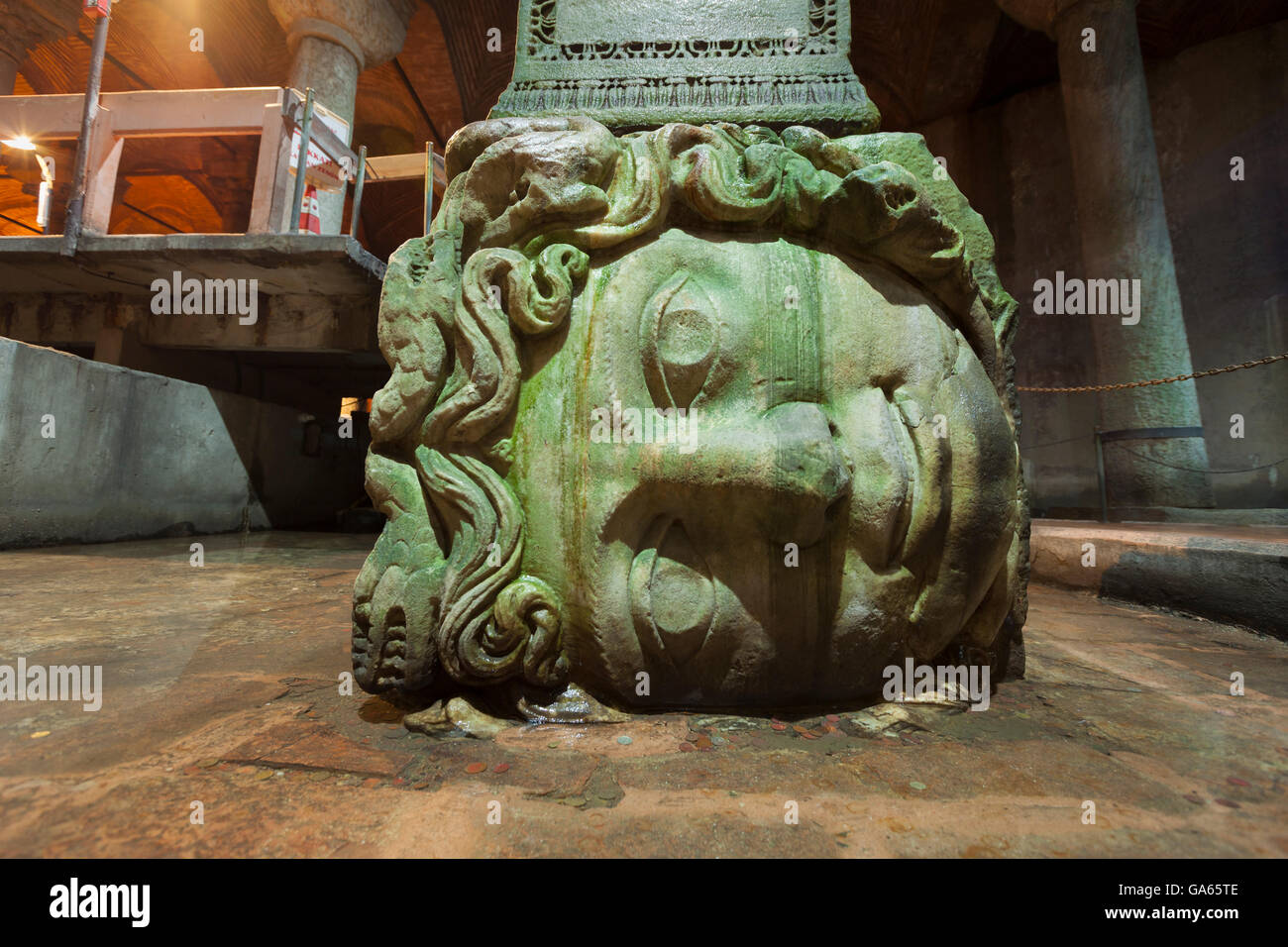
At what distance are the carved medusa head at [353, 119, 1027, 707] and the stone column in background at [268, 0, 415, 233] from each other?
5797 millimetres

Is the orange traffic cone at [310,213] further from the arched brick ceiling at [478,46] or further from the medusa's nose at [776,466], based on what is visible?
the medusa's nose at [776,466]

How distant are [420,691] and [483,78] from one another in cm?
955

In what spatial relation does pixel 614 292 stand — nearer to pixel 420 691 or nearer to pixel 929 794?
pixel 420 691

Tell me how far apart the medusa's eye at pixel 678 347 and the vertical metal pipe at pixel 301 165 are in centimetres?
505

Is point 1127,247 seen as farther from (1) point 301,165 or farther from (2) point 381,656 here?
(1) point 301,165

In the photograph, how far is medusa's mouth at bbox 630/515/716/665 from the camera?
1.41 metres

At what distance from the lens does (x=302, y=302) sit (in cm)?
595

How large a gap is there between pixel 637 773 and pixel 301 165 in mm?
5841

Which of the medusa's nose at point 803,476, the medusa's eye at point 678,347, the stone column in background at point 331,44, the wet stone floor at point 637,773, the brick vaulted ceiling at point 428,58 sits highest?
the brick vaulted ceiling at point 428,58

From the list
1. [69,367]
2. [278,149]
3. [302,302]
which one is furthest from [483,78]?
Answer: [69,367]

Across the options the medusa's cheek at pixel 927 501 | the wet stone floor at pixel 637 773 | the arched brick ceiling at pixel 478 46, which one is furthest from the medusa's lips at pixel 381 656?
the arched brick ceiling at pixel 478 46

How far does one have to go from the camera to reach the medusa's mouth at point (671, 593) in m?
1.41

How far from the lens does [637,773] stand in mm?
1161

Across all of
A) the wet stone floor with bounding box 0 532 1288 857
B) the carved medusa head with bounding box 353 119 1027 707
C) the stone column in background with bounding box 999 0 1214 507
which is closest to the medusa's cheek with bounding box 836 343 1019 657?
the carved medusa head with bounding box 353 119 1027 707
